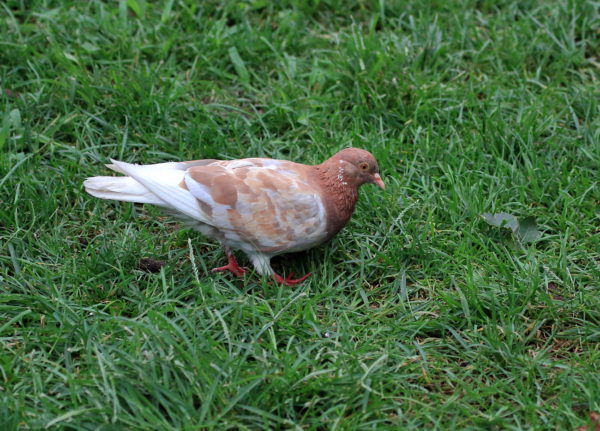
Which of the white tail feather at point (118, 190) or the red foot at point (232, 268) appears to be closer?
the white tail feather at point (118, 190)

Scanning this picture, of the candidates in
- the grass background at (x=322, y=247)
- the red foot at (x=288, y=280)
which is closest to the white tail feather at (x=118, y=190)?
the grass background at (x=322, y=247)

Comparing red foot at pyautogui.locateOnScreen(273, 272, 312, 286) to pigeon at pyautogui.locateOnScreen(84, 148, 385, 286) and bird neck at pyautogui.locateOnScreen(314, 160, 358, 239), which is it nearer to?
pigeon at pyautogui.locateOnScreen(84, 148, 385, 286)

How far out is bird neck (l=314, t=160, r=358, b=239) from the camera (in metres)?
4.05

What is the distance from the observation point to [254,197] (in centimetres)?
393

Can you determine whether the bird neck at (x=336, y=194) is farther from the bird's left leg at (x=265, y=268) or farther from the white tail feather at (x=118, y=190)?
the white tail feather at (x=118, y=190)

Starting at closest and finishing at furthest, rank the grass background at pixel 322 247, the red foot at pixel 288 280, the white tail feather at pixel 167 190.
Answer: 1. the grass background at pixel 322 247
2. the white tail feather at pixel 167 190
3. the red foot at pixel 288 280

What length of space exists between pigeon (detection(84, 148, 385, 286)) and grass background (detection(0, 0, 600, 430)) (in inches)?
8.2

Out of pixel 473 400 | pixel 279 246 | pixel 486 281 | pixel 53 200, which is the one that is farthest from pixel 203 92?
pixel 473 400

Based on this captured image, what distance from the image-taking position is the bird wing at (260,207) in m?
3.92

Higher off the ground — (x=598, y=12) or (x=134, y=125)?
(x=598, y=12)

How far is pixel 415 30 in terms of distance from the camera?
5.82 meters

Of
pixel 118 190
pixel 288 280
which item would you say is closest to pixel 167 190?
pixel 118 190

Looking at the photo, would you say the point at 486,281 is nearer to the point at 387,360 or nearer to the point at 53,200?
the point at 387,360

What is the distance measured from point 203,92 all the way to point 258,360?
2.71 metres
